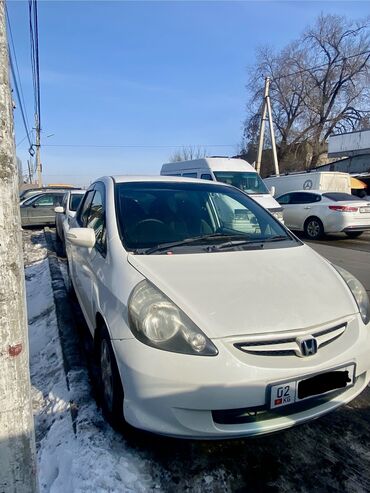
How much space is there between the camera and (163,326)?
196 cm

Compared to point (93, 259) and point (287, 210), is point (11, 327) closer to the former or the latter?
point (93, 259)

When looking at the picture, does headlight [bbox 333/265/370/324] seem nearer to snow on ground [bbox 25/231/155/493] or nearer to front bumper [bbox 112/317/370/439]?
front bumper [bbox 112/317/370/439]

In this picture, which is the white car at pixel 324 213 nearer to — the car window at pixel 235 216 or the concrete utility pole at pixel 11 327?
the car window at pixel 235 216

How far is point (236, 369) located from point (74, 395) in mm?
1379

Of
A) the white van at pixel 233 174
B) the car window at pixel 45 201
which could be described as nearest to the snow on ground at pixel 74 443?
the white van at pixel 233 174

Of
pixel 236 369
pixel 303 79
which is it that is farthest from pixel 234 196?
pixel 303 79

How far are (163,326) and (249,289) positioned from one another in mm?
566

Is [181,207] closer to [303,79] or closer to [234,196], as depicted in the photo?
[234,196]

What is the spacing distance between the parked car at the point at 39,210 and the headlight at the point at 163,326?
484 inches

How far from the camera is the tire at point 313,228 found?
11.6m

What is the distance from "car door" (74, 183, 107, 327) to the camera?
273 centimetres

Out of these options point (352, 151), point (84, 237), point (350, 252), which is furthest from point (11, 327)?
point (352, 151)

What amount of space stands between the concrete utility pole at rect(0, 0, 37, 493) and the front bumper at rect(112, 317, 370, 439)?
67 cm

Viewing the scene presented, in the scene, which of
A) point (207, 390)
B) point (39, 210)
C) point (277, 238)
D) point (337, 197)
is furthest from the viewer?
point (39, 210)
